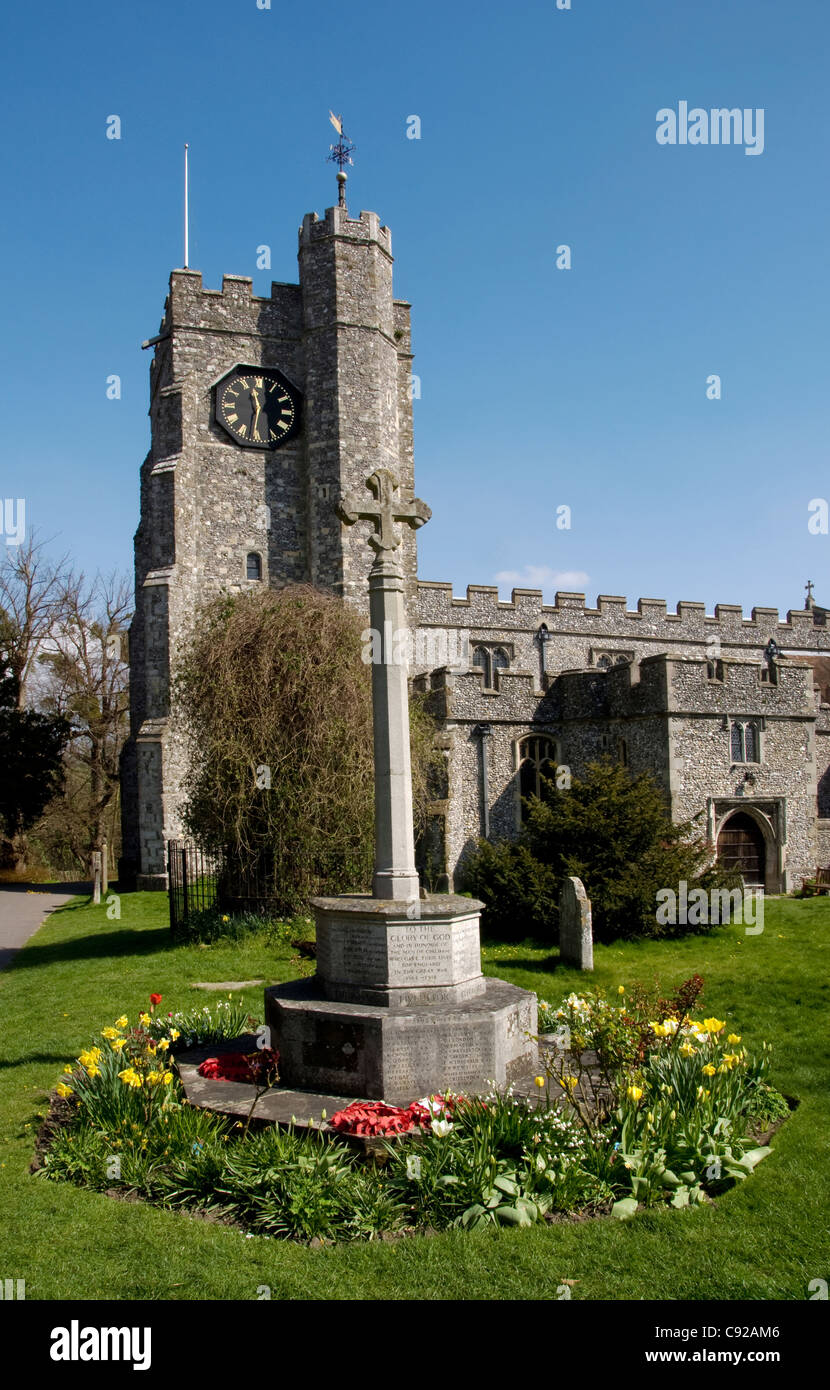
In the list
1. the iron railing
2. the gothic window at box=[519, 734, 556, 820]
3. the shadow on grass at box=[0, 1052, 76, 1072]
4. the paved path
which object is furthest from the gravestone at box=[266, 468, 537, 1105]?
the gothic window at box=[519, 734, 556, 820]

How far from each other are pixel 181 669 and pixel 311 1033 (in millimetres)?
9974

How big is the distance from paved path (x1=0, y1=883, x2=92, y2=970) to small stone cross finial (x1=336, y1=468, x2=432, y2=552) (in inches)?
396

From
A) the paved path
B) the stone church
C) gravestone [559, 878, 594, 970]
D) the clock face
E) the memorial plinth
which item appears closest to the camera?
the memorial plinth

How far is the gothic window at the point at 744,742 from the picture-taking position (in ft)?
66.2

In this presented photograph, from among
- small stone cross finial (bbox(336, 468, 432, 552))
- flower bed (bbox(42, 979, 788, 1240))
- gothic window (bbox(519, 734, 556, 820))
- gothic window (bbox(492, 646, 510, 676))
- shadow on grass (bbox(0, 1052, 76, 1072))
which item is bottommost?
shadow on grass (bbox(0, 1052, 76, 1072))

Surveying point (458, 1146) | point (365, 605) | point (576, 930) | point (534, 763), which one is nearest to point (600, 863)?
point (576, 930)

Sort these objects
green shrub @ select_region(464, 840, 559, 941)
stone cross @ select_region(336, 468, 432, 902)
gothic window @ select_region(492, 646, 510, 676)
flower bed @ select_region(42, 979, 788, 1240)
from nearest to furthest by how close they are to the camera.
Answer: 1. flower bed @ select_region(42, 979, 788, 1240)
2. stone cross @ select_region(336, 468, 432, 902)
3. green shrub @ select_region(464, 840, 559, 941)
4. gothic window @ select_region(492, 646, 510, 676)

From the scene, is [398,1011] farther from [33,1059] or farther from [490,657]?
[490,657]

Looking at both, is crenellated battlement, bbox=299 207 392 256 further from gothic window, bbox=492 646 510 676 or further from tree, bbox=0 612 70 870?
tree, bbox=0 612 70 870

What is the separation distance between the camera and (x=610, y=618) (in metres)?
32.8

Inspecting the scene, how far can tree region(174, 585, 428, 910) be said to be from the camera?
1420 centimetres

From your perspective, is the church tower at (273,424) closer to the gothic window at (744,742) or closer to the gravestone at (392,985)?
the gothic window at (744,742)
